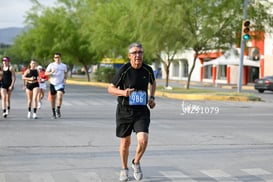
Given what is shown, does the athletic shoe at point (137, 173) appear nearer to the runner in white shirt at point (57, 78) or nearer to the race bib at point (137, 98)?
the race bib at point (137, 98)

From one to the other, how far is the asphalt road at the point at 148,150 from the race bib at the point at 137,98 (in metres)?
1.05

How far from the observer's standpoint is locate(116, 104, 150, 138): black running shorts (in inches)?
295

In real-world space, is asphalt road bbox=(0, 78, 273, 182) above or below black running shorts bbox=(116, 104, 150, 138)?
below

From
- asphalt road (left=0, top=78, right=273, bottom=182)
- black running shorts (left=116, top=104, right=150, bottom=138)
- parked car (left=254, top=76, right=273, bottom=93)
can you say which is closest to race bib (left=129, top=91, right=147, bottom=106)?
black running shorts (left=116, top=104, right=150, bottom=138)

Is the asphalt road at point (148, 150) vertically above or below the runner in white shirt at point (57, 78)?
below

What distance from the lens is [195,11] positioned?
105 ft

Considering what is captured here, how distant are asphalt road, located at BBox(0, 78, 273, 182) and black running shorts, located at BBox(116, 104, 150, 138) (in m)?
0.70

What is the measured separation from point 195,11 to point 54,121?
18556mm

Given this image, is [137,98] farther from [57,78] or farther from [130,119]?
[57,78]

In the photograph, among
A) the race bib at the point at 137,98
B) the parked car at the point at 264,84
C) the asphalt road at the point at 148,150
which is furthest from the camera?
the parked car at the point at 264,84

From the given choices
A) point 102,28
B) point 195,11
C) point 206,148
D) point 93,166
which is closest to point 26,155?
point 93,166

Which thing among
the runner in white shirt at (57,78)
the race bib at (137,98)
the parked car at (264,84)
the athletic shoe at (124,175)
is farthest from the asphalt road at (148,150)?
the parked car at (264,84)

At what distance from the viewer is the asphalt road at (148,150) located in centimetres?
793

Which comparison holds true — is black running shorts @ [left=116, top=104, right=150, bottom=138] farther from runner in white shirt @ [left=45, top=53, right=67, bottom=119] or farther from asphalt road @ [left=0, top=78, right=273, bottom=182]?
runner in white shirt @ [left=45, top=53, right=67, bottom=119]
